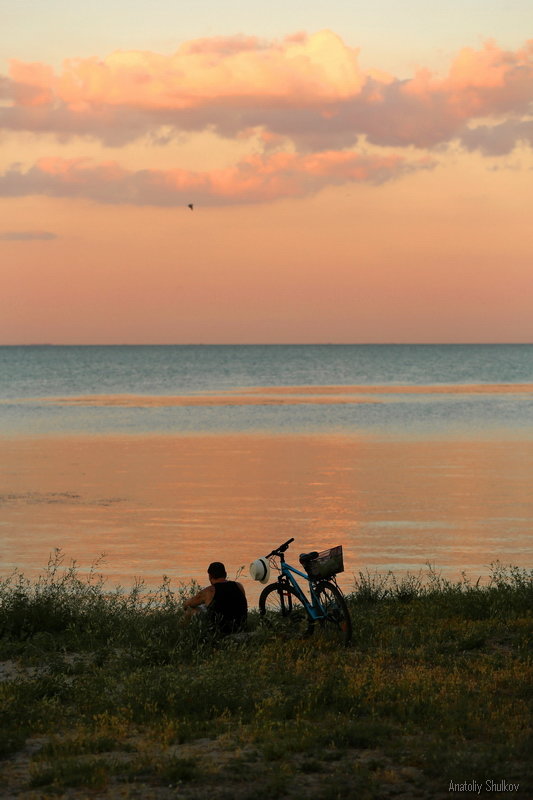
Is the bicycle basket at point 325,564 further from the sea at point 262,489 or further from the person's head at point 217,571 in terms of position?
the sea at point 262,489

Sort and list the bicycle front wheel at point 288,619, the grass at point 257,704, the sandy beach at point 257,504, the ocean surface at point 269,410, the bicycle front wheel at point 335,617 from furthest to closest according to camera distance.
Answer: the ocean surface at point 269,410 < the sandy beach at point 257,504 < the bicycle front wheel at point 288,619 < the bicycle front wheel at point 335,617 < the grass at point 257,704

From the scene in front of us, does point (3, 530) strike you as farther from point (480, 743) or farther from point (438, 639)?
point (480, 743)

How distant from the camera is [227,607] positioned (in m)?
12.8

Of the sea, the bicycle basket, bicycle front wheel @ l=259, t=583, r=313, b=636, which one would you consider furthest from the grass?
the sea

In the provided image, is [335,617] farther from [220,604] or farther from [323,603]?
[220,604]

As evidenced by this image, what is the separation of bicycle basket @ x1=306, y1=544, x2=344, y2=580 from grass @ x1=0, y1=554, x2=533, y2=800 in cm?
82

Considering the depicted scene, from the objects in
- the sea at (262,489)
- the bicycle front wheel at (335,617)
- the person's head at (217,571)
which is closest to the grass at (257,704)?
the bicycle front wheel at (335,617)

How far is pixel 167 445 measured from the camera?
44.8 m

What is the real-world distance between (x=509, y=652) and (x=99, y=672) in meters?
4.73

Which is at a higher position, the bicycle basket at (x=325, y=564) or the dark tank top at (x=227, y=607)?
the bicycle basket at (x=325, y=564)

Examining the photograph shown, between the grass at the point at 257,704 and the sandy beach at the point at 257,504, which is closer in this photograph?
the grass at the point at 257,704

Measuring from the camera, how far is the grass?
826 centimetres

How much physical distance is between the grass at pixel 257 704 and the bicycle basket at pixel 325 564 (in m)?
0.82

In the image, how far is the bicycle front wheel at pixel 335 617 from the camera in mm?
12648
